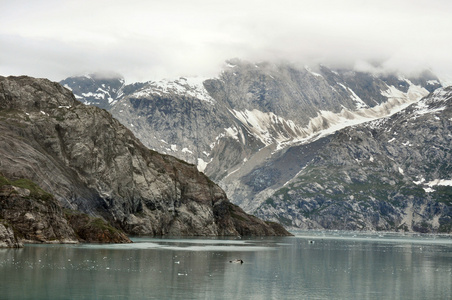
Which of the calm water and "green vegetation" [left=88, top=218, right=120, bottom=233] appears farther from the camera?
"green vegetation" [left=88, top=218, right=120, bottom=233]

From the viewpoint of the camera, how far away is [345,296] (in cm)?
8300

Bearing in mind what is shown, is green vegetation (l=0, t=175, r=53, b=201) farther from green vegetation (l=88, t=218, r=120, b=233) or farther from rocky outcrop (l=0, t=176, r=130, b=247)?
green vegetation (l=88, t=218, r=120, b=233)

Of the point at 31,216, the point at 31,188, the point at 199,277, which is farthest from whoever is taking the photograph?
the point at 31,188

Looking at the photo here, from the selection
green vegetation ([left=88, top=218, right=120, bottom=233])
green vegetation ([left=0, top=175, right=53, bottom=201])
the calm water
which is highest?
green vegetation ([left=0, top=175, right=53, bottom=201])

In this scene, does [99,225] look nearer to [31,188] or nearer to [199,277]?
[31,188]

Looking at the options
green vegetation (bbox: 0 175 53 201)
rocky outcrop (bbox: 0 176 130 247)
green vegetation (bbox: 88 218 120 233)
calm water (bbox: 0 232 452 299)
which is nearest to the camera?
calm water (bbox: 0 232 452 299)

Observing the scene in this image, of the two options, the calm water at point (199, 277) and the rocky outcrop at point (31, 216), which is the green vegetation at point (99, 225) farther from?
the calm water at point (199, 277)

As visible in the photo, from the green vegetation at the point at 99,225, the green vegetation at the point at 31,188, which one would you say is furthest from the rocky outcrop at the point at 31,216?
the green vegetation at the point at 99,225

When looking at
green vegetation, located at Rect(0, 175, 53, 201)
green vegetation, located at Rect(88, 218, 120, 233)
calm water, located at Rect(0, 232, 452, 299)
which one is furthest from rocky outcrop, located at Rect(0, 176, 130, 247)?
calm water, located at Rect(0, 232, 452, 299)

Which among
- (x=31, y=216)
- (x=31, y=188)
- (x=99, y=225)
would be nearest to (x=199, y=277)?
(x=31, y=216)

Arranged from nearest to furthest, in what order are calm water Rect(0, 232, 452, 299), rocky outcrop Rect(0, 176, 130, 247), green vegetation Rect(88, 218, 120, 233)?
calm water Rect(0, 232, 452, 299) < rocky outcrop Rect(0, 176, 130, 247) < green vegetation Rect(88, 218, 120, 233)

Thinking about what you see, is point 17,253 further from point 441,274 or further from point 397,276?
point 441,274

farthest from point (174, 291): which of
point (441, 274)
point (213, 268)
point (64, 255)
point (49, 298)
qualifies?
point (441, 274)

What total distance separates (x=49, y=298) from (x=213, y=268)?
47.0m
